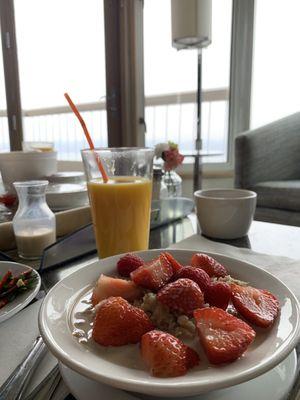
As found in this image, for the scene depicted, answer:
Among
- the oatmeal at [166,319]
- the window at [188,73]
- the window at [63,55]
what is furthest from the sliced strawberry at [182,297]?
the window at [63,55]

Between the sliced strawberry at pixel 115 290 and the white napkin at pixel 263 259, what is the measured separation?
0.23 meters

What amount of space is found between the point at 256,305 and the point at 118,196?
0.38m

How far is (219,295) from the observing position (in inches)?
16.3

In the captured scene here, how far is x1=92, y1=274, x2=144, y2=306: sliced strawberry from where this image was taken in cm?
44

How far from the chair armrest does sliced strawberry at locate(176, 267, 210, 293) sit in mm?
1801

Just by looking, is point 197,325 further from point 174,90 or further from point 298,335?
point 174,90

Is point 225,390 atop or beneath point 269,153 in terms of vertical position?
beneath

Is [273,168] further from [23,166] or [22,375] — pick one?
[22,375]

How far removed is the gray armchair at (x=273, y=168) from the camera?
1.95 metres

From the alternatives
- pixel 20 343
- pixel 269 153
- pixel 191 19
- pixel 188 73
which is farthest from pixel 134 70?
pixel 20 343

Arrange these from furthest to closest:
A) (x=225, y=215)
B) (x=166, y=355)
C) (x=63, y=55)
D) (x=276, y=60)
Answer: (x=63, y=55) < (x=276, y=60) < (x=225, y=215) < (x=166, y=355)

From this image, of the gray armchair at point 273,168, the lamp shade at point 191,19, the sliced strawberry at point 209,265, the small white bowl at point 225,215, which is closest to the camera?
the sliced strawberry at point 209,265

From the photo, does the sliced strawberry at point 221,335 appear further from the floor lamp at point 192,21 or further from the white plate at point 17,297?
the floor lamp at point 192,21

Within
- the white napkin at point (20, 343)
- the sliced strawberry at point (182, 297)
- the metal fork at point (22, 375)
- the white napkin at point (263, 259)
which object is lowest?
the white napkin at point (20, 343)
